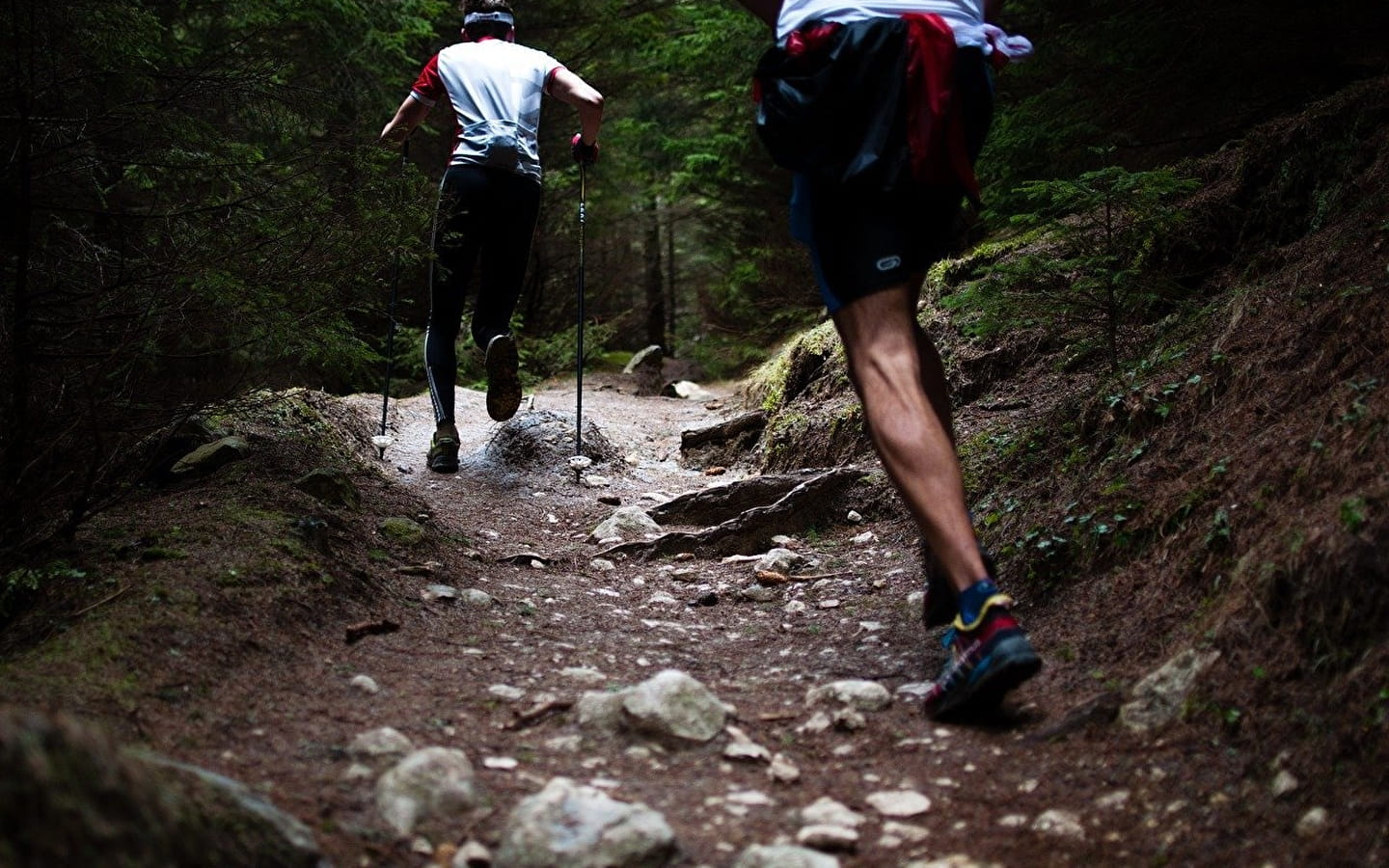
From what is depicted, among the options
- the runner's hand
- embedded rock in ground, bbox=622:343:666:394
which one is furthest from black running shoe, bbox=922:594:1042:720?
embedded rock in ground, bbox=622:343:666:394

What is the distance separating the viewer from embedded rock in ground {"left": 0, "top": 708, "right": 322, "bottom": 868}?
110cm

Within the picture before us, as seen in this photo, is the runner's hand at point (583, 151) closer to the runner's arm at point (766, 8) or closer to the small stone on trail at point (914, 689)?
the runner's arm at point (766, 8)

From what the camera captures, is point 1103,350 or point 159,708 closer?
point 159,708

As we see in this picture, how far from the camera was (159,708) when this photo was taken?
79.8 inches

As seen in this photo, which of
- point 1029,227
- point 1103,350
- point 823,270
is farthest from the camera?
point 1029,227

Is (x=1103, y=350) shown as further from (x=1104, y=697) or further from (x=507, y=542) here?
(x=507, y=542)

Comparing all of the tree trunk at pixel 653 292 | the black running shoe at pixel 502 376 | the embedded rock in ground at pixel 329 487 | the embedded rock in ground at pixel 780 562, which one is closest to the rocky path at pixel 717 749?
the embedded rock in ground at pixel 780 562

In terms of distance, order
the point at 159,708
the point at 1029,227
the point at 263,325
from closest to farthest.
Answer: the point at 159,708 → the point at 263,325 → the point at 1029,227

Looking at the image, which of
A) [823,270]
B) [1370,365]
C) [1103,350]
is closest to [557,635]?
[823,270]

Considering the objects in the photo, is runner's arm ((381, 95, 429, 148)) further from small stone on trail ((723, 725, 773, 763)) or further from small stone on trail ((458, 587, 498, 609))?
small stone on trail ((723, 725, 773, 763))

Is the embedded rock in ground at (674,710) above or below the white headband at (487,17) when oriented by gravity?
below

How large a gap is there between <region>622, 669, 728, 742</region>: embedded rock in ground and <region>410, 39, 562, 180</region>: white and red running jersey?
3.97 metres

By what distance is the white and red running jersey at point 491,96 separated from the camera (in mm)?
5395

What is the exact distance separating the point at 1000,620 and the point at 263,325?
289 centimetres
